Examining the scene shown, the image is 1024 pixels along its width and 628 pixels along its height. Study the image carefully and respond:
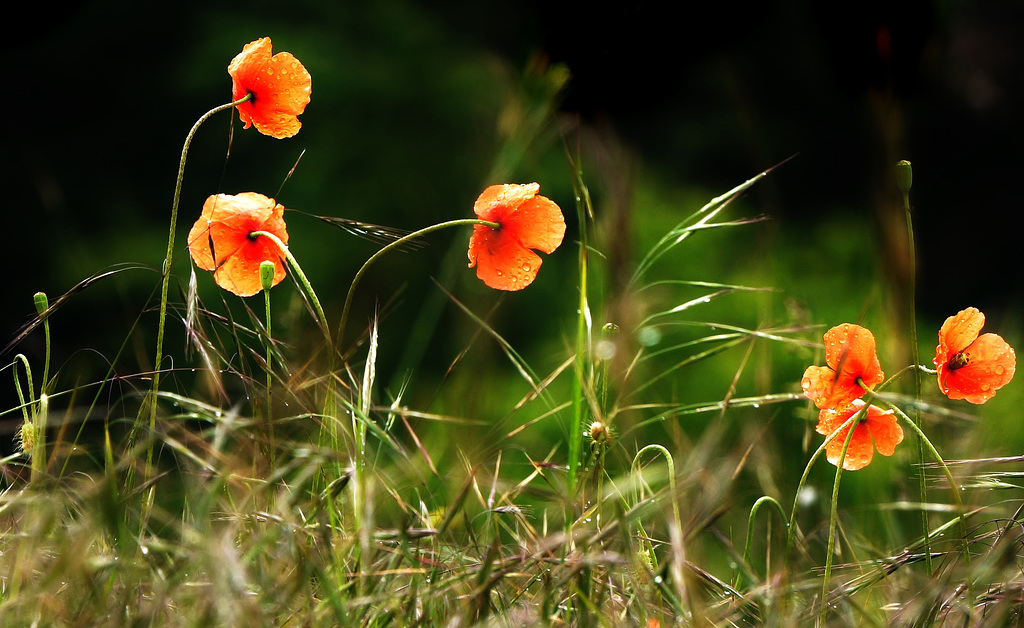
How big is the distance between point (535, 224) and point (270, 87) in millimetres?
247

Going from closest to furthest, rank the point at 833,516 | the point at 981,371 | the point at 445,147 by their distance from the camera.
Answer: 1. the point at 833,516
2. the point at 981,371
3. the point at 445,147

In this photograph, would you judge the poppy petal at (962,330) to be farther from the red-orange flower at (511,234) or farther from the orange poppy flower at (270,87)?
the orange poppy flower at (270,87)

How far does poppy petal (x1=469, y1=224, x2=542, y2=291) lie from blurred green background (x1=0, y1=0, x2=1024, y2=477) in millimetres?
1627

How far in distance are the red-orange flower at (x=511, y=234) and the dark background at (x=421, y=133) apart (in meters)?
1.91

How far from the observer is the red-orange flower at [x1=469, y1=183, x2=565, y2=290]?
81 cm

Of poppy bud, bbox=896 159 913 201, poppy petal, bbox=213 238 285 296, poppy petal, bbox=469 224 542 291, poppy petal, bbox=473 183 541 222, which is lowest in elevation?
poppy petal, bbox=213 238 285 296

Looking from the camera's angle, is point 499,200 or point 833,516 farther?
point 499,200

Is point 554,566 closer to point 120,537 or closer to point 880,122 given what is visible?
point 120,537

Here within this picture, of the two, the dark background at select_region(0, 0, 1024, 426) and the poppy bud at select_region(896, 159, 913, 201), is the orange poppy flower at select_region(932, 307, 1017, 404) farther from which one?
the dark background at select_region(0, 0, 1024, 426)

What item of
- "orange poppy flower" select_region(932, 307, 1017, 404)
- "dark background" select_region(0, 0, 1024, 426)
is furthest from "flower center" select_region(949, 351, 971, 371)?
"dark background" select_region(0, 0, 1024, 426)

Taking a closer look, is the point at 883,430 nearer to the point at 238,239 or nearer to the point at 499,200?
the point at 499,200

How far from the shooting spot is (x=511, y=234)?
82 cm

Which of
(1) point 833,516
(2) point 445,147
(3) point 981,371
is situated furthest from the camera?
(2) point 445,147

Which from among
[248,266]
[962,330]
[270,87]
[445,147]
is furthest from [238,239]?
[445,147]
